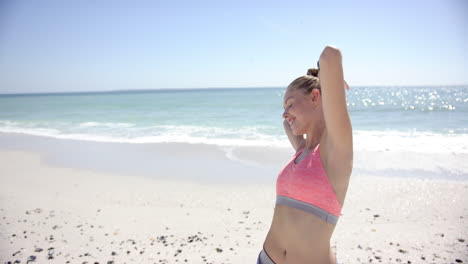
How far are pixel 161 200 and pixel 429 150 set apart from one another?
9491 millimetres

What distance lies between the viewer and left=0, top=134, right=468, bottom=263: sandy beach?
436 cm

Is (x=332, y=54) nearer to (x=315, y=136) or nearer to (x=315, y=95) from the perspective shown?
(x=315, y=95)

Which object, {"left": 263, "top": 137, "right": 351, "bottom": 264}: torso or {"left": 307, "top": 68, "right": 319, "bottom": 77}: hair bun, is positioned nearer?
{"left": 263, "top": 137, "right": 351, "bottom": 264}: torso

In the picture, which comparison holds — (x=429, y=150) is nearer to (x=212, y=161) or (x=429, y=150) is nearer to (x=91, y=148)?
(x=212, y=161)

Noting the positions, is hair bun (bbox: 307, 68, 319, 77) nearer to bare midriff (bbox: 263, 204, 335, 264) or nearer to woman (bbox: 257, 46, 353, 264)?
woman (bbox: 257, 46, 353, 264)

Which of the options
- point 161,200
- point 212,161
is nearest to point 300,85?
point 161,200

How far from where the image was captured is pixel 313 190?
5.65ft

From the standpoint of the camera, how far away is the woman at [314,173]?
5.15ft

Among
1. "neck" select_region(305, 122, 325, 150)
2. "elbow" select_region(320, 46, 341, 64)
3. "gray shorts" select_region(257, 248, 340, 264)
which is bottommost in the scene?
"gray shorts" select_region(257, 248, 340, 264)

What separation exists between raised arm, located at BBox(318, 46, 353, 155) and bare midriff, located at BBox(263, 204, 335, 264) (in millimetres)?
464

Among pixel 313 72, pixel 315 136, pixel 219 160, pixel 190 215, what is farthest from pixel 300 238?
pixel 219 160

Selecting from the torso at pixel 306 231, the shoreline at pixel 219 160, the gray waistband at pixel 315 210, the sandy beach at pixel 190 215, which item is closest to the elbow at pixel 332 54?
the torso at pixel 306 231

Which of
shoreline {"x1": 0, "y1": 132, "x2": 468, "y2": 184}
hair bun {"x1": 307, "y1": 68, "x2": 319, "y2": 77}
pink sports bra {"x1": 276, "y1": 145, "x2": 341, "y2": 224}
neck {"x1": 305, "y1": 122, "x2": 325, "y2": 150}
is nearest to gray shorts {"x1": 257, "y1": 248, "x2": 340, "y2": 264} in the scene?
pink sports bra {"x1": 276, "y1": 145, "x2": 341, "y2": 224}

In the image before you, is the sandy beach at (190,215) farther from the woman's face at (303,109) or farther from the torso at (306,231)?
the woman's face at (303,109)
